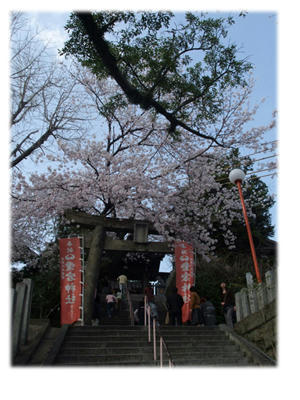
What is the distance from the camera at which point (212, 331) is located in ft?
33.4

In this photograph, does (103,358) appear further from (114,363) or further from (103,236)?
(103,236)

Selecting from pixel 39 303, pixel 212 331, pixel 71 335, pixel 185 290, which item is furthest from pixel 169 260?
pixel 71 335

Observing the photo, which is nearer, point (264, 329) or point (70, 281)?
point (264, 329)

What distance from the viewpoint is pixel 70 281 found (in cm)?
1220

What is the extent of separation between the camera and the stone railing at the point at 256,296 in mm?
8312

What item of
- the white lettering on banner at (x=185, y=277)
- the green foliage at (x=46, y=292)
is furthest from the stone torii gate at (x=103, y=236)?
the green foliage at (x=46, y=292)

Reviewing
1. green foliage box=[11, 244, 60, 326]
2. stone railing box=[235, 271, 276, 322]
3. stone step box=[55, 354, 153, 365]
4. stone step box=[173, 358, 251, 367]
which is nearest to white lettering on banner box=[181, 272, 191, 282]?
stone railing box=[235, 271, 276, 322]

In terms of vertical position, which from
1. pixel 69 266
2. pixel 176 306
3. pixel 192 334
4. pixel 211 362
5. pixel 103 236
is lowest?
pixel 211 362

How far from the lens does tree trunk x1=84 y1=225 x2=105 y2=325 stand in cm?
1198

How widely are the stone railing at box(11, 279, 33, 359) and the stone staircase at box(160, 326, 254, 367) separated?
3.35m

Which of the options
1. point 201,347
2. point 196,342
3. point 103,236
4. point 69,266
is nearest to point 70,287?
point 69,266

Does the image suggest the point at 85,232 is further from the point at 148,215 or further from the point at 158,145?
the point at 158,145

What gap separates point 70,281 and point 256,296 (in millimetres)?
6420

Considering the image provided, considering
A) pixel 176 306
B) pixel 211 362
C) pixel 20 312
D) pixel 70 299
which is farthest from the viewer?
pixel 70 299
